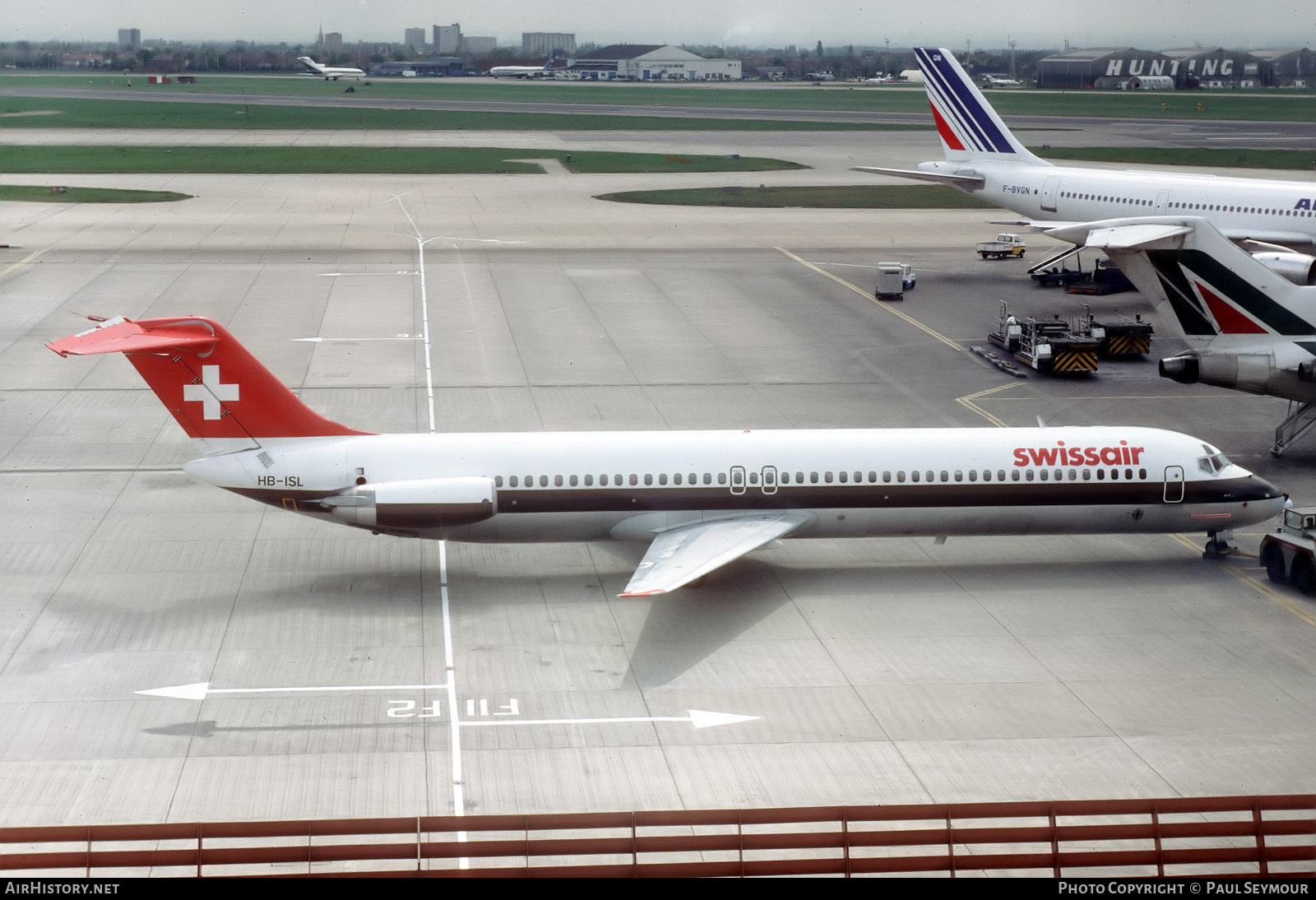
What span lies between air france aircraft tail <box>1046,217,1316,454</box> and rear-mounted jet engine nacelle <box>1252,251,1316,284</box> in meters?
17.2

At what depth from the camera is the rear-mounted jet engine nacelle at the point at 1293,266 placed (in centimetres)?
5262

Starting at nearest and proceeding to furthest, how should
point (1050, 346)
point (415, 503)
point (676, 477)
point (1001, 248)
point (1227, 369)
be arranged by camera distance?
1. point (415, 503)
2. point (676, 477)
3. point (1227, 369)
4. point (1050, 346)
5. point (1001, 248)

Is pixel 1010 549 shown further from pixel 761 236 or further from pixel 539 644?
pixel 761 236

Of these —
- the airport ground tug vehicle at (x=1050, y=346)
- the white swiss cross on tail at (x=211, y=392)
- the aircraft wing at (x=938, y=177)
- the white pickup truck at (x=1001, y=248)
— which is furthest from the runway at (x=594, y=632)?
the white pickup truck at (x=1001, y=248)

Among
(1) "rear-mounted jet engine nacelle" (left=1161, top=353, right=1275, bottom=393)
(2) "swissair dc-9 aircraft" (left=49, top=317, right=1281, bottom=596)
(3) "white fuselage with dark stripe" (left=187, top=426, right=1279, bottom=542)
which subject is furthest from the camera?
(1) "rear-mounted jet engine nacelle" (left=1161, top=353, right=1275, bottom=393)

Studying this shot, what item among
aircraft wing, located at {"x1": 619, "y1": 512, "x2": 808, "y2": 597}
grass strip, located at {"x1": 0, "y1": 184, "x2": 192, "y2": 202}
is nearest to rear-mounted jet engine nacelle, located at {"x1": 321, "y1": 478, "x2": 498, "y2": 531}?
aircraft wing, located at {"x1": 619, "y1": 512, "x2": 808, "y2": 597}

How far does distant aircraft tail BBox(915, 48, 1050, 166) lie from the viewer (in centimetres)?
7056

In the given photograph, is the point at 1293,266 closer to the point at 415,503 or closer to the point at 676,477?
the point at 676,477

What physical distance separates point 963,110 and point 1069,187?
25.7 feet

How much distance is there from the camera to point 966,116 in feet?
234

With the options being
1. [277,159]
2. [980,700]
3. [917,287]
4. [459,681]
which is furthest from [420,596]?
[277,159]

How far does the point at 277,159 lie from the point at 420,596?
9147cm

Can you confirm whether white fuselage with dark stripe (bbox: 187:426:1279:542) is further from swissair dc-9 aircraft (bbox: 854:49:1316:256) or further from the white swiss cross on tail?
swissair dc-9 aircraft (bbox: 854:49:1316:256)

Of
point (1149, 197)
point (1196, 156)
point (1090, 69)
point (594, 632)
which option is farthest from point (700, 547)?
point (1090, 69)
